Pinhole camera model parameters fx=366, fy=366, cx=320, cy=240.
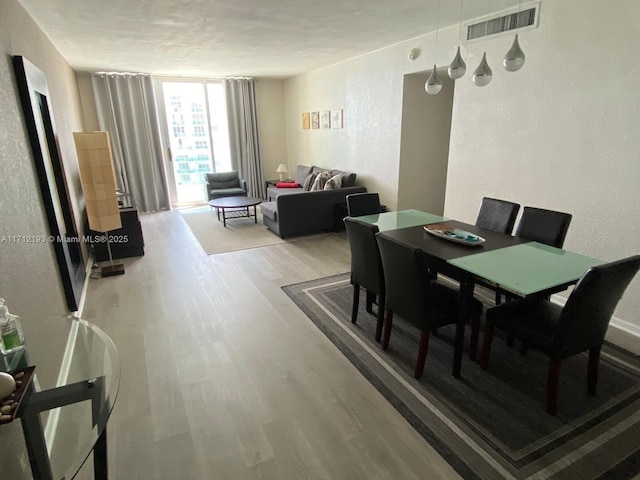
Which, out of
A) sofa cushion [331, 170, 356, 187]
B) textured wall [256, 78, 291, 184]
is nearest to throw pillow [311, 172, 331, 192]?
sofa cushion [331, 170, 356, 187]

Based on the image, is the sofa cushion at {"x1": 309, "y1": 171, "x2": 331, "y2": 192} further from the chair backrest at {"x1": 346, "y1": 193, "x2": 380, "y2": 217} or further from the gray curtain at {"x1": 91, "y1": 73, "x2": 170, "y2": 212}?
the gray curtain at {"x1": 91, "y1": 73, "x2": 170, "y2": 212}

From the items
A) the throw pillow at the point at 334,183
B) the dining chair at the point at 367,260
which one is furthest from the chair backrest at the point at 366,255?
the throw pillow at the point at 334,183

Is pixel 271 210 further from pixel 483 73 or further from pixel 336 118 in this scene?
pixel 483 73

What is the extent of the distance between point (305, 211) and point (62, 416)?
4159 mm

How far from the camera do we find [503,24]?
3318 mm

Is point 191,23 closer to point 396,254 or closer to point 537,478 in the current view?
point 396,254

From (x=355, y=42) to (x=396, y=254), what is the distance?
337 cm

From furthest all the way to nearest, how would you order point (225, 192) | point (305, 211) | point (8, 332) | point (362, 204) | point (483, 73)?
1. point (225, 192)
2. point (305, 211)
3. point (362, 204)
4. point (483, 73)
5. point (8, 332)

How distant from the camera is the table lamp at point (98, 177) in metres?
3.49

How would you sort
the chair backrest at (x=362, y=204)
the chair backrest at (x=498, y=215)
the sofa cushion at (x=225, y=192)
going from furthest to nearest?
the sofa cushion at (x=225, y=192), the chair backrest at (x=362, y=204), the chair backrest at (x=498, y=215)

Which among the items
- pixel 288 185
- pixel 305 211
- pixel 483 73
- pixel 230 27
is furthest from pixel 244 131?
pixel 483 73

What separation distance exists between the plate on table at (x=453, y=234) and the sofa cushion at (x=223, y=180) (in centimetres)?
518

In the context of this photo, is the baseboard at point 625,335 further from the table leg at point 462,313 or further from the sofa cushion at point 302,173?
the sofa cushion at point 302,173

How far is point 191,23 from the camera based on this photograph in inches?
136
